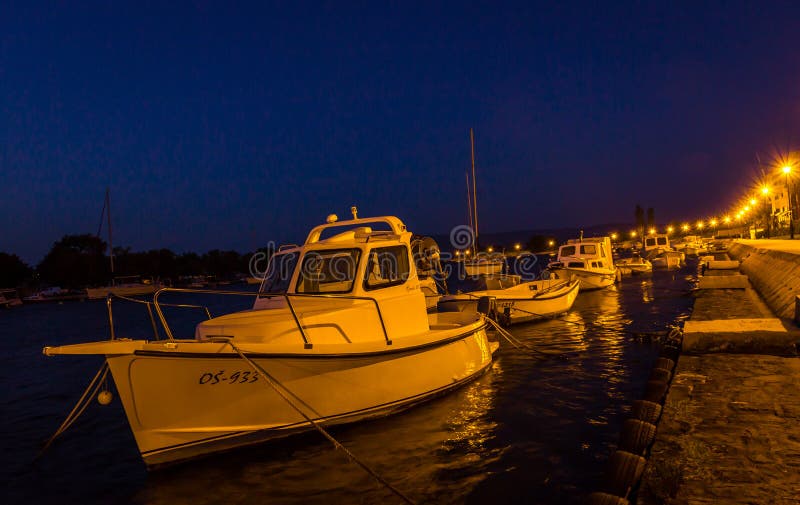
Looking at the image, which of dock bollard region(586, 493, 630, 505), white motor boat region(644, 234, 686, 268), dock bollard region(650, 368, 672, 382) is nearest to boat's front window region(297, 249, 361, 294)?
dock bollard region(650, 368, 672, 382)

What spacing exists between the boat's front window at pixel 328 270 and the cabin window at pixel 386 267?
272 mm

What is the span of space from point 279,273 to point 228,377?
128 inches

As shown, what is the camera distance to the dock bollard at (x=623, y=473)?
499 cm

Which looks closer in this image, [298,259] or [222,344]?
Result: [222,344]

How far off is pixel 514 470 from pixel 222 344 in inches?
163

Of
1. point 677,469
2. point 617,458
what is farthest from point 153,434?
point 677,469

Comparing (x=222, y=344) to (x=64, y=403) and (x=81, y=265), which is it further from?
(x=81, y=265)

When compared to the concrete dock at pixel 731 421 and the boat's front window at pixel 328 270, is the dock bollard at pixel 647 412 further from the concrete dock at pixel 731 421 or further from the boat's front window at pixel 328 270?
the boat's front window at pixel 328 270

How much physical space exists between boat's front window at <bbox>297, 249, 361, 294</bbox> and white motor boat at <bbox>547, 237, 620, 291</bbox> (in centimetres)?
2272

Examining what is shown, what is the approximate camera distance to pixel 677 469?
5.01 m

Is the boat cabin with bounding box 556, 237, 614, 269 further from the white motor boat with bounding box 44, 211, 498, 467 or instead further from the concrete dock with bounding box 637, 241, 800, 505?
the white motor boat with bounding box 44, 211, 498, 467

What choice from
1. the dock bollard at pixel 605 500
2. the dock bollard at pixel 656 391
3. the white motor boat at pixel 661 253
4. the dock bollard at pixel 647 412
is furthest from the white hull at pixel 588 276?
the dock bollard at pixel 605 500

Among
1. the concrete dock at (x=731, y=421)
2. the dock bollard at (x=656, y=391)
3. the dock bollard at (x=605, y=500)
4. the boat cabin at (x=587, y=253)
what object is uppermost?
the boat cabin at (x=587, y=253)

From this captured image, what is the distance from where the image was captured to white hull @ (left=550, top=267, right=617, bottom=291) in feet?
99.0
